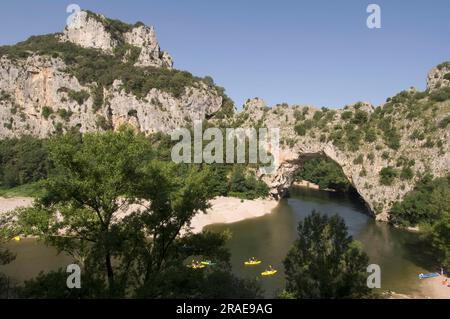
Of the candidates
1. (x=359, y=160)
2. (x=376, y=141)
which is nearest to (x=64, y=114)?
(x=359, y=160)

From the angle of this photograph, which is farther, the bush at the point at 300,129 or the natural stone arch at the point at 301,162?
the bush at the point at 300,129

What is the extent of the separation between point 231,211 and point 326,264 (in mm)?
50343

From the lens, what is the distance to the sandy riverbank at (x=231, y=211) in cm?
6812

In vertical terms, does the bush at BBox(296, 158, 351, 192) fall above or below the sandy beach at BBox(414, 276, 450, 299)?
above

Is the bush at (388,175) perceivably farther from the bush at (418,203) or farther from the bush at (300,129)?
the bush at (300,129)

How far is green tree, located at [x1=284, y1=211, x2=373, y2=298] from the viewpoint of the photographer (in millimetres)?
22266

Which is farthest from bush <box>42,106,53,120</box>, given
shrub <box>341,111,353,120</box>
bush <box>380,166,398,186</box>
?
bush <box>380,166,398,186</box>

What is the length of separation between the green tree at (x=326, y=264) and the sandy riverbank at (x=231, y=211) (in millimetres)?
39285

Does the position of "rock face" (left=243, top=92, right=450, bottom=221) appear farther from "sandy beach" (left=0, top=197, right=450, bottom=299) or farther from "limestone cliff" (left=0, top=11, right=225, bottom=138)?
"limestone cliff" (left=0, top=11, right=225, bottom=138)

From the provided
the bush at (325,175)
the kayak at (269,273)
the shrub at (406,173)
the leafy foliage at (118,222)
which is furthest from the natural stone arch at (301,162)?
the leafy foliage at (118,222)

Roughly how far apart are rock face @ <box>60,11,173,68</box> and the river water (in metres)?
92.2
